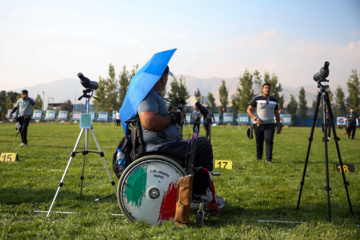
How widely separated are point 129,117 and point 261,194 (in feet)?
9.62

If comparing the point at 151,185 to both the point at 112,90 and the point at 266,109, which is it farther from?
the point at 112,90

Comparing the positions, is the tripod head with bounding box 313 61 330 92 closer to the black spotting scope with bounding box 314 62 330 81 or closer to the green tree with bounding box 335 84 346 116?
the black spotting scope with bounding box 314 62 330 81

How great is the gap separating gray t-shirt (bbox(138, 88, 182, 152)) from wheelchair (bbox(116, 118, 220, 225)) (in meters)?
0.23

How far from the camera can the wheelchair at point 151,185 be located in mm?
3270

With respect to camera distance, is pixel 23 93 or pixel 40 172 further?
pixel 23 93

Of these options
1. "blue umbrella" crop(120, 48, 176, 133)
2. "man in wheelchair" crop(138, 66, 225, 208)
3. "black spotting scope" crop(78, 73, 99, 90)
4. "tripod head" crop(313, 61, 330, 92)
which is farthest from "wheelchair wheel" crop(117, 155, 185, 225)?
"tripod head" crop(313, 61, 330, 92)

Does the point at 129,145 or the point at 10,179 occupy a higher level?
the point at 129,145

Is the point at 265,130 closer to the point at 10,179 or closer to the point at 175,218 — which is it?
the point at 175,218

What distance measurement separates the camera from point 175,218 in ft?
10.6

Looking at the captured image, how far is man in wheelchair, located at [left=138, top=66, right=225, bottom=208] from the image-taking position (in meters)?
3.30

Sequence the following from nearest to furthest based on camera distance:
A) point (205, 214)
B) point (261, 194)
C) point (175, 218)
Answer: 1. point (175, 218)
2. point (205, 214)
3. point (261, 194)

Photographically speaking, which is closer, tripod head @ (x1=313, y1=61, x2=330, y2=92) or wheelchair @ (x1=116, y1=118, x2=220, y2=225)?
wheelchair @ (x1=116, y1=118, x2=220, y2=225)

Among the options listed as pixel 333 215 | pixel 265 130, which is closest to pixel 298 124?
pixel 265 130

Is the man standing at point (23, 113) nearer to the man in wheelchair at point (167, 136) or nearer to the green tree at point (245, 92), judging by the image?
the man in wheelchair at point (167, 136)
